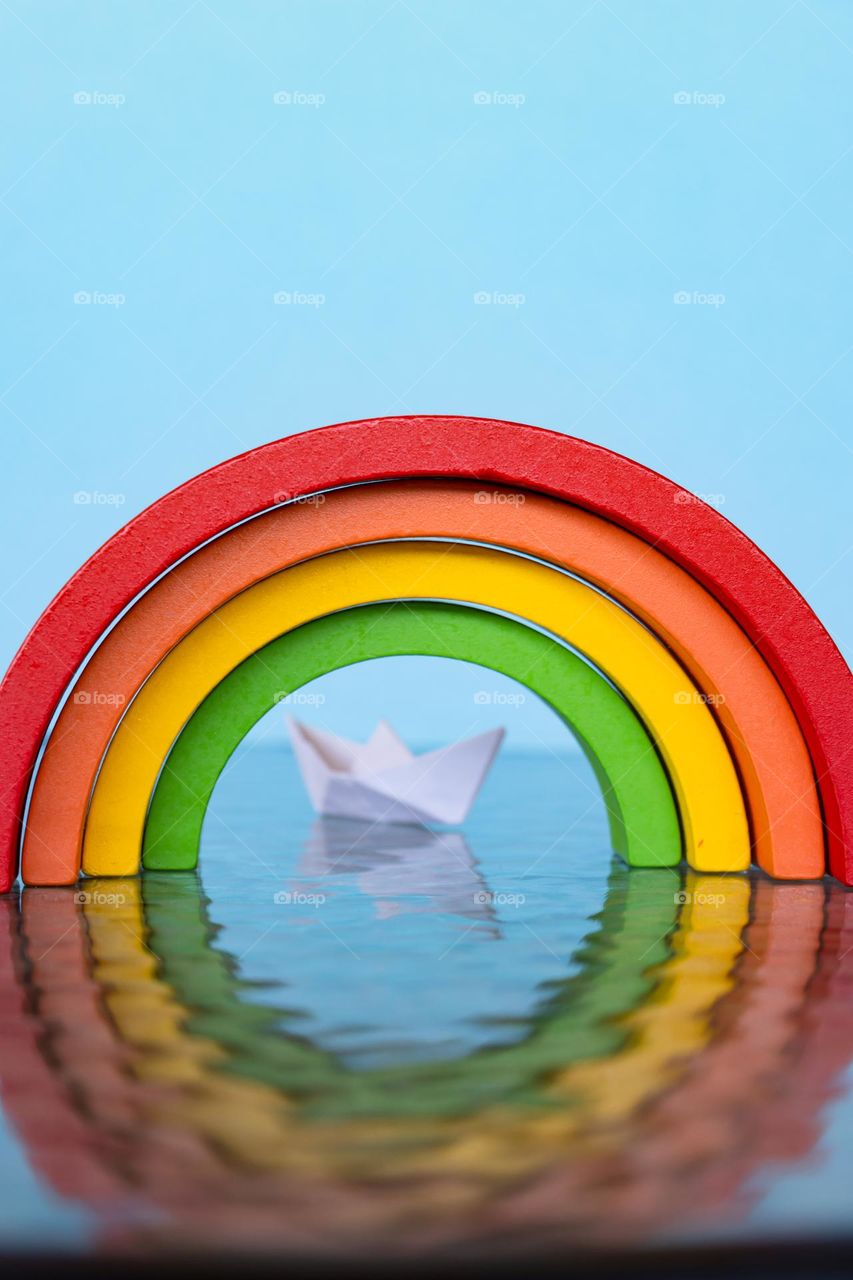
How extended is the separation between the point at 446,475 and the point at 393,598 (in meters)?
0.92

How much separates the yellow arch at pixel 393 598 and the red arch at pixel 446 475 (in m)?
0.62

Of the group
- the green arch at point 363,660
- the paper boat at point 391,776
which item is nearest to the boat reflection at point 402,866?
the paper boat at point 391,776

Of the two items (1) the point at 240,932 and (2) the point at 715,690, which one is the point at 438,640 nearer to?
(2) the point at 715,690

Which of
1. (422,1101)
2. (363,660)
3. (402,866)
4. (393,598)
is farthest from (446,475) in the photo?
(422,1101)

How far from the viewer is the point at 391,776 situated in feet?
38.9

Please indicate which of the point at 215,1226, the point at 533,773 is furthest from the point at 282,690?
the point at 533,773

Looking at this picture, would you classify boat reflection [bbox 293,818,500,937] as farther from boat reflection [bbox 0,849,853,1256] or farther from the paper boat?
boat reflection [bbox 0,849,853,1256]

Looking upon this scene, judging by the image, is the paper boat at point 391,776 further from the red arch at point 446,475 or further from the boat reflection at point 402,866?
the red arch at point 446,475

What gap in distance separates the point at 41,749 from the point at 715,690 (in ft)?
14.0

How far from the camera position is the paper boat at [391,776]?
11.2 metres

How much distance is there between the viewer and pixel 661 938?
229 inches

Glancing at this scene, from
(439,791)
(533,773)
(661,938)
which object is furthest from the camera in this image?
(533,773)

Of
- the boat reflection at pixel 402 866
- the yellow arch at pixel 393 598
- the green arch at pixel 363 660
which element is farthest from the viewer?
the green arch at pixel 363 660

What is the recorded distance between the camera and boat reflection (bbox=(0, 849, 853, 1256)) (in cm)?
Answer: 268
